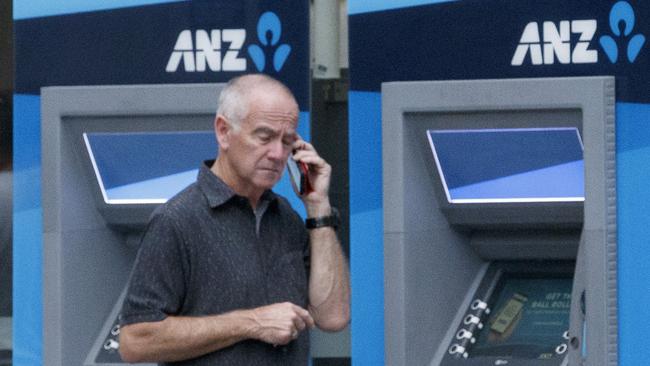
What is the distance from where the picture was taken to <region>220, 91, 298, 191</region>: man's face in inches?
110

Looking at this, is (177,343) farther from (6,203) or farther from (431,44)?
(6,203)

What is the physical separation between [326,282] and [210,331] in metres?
0.35

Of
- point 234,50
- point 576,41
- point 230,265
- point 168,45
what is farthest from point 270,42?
point 230,265

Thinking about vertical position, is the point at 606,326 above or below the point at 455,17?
below

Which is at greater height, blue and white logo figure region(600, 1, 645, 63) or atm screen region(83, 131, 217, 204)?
blue and white logo figure region(600, 1, 645, 63)

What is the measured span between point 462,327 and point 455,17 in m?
0.88

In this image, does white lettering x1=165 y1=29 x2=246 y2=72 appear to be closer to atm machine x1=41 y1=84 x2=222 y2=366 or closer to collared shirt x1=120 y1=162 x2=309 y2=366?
atm machine x1=41 y1=84 x2=222 y2=366

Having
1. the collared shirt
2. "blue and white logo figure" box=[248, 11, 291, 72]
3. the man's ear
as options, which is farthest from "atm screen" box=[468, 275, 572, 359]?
the man's ear

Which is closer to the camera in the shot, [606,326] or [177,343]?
[177,343]

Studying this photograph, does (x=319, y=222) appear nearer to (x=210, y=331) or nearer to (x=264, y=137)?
(x=264, y=137)

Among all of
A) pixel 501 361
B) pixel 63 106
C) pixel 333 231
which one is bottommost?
pixel 501 361

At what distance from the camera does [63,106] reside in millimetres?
4129

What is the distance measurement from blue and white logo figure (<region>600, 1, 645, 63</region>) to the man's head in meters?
1.16

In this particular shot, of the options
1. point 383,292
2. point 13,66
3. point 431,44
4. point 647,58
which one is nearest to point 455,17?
point 431,44
